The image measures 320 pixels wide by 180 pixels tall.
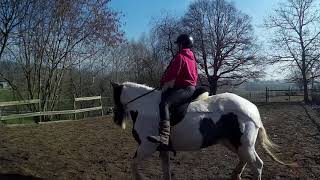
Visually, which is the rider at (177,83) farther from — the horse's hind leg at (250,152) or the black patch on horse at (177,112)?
the horse's hind leg at (250,152)

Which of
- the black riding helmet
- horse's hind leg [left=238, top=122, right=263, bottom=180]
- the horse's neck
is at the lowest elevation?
horse's hind leg [left=238, top=122, right=263, bottom=180]

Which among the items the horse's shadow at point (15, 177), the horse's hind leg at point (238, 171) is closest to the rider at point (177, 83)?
the horse's hind leg at point (238, 171)

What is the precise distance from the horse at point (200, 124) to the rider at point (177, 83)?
0.18 m

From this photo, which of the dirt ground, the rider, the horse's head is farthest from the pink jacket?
the dirt ground

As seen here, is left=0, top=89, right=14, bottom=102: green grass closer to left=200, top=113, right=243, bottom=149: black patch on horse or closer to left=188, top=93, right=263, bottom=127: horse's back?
left=188, top=93, right=263, bottom=127: horse's back

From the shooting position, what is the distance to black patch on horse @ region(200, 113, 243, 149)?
21.5 feet

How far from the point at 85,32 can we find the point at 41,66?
137 inches

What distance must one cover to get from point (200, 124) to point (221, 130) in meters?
0.39

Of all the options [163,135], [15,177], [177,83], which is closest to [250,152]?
[163,135]

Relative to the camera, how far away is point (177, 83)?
6473 millimetres

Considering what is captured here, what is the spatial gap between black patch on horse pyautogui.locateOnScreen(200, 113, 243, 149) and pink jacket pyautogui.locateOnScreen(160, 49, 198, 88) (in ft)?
2.27

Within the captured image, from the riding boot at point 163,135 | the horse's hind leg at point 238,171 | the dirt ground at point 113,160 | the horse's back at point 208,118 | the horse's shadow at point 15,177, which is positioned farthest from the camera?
the dirt ground at point 113,160

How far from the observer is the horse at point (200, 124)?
21.1 feet

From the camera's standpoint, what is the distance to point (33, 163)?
823 cm
